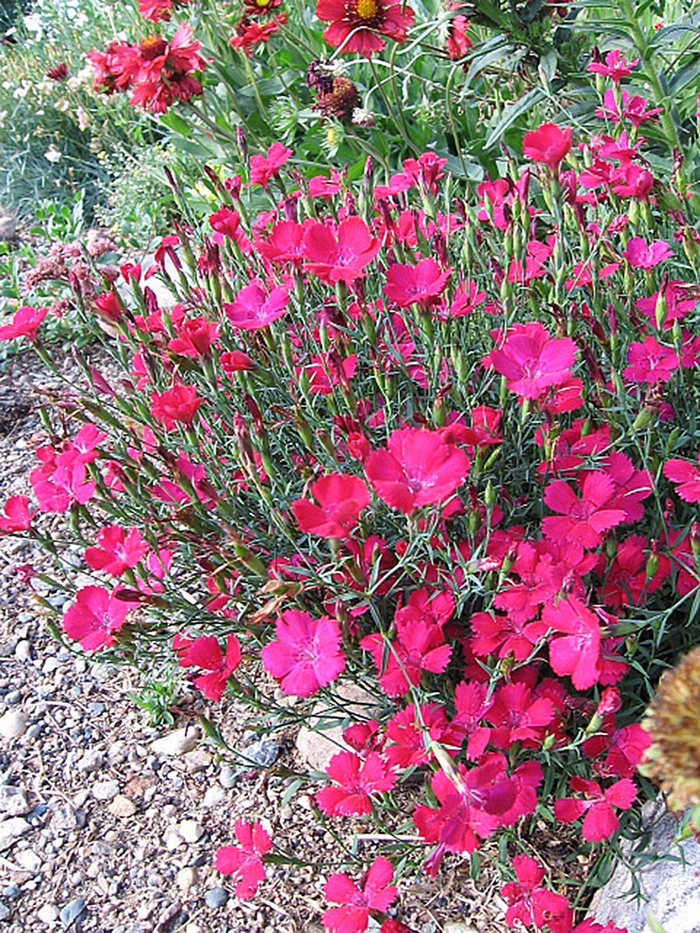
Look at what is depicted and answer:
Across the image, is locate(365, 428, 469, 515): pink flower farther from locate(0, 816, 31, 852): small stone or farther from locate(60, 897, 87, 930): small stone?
locate(0, 816, 31, 852): small stone

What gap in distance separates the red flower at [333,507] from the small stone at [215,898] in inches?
32.4

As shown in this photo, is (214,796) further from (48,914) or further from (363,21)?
(363,21)

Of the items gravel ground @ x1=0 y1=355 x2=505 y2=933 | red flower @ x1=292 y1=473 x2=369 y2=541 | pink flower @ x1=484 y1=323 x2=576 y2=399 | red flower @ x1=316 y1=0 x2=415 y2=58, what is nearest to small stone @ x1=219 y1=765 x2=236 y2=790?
gravel ground @ x1=0 y1=355 x2=505 y2=933

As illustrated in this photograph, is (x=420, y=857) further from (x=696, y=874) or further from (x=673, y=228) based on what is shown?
(x=673, y=228)

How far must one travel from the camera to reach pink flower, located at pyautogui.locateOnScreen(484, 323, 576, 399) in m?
1.26

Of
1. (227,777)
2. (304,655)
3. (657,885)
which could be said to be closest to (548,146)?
(304,655)

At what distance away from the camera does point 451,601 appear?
54.0 inches

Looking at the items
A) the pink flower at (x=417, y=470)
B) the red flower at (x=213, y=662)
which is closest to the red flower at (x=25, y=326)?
the red flower at (x=213, y=662)

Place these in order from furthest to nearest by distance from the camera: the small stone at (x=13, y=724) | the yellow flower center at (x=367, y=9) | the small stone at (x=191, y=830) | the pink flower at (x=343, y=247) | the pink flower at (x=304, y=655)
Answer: the yellow flower center at (x=367, y=9) < the small stone at (x=13, y=724) < the small stone at (x=191, y=830) < the pink flower at (x=343, y=247) < the pink flower at (x=304, y=655)

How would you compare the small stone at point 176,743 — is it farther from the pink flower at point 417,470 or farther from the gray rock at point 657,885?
the pink flower at point 417,470

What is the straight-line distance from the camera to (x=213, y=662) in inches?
54.3

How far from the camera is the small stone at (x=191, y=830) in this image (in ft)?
5.63

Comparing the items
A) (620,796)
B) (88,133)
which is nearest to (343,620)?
(620,796)

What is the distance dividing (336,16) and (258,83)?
0.85m
